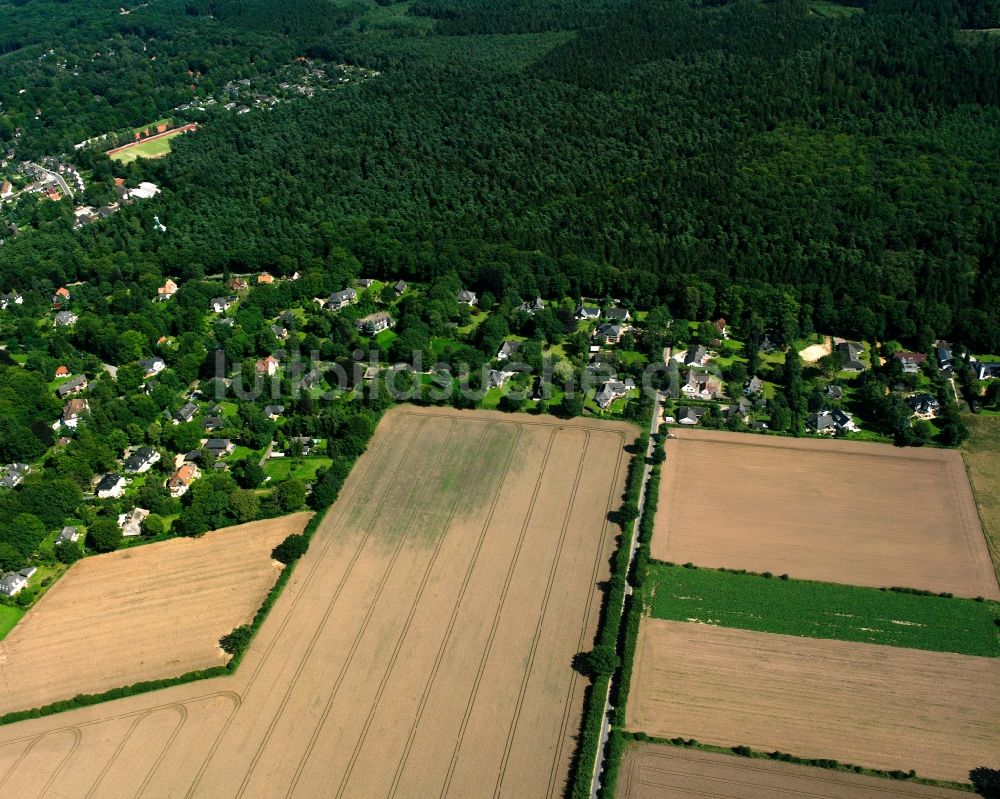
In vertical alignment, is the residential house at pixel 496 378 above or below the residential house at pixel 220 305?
above

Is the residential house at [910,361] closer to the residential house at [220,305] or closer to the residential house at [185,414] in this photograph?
the residential house at [185,414]

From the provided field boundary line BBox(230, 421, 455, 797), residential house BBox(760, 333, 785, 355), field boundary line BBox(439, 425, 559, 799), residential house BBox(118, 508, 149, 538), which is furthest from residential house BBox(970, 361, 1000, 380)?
residential house BBox(118, 508, 149, 538)

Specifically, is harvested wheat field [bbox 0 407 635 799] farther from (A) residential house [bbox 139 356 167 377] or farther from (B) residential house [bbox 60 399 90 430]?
(A) residential house [bbox 139 356 167 377]

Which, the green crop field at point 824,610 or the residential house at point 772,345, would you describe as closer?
the green crop field at point 824,610

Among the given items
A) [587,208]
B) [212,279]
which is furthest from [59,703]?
[587,208]

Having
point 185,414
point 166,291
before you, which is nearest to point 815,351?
point 185,414

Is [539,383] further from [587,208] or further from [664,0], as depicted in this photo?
[664,0]

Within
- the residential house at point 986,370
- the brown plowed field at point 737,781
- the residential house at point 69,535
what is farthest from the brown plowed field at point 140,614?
the residential house at point 986,370
